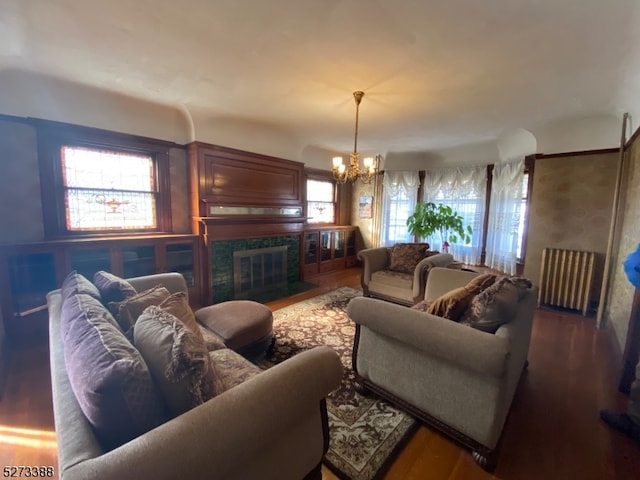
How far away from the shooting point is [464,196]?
488 centimetres

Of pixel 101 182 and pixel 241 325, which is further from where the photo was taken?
pixel 101 182

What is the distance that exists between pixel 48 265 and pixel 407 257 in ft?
12.8

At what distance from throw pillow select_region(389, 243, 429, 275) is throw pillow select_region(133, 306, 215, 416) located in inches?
121

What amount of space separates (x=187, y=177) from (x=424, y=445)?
3.63 meters

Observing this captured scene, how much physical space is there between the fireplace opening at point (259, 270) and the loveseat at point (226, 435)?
262 cm

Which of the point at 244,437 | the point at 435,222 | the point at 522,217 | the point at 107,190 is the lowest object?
the point at 244,437

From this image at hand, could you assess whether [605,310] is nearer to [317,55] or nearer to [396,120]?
[396,120]

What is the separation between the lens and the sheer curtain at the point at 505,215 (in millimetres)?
4090

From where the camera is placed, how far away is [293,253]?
4.64 metres

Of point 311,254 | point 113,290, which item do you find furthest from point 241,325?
point 311,254

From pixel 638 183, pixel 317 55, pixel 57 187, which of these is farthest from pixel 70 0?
pixel 638 183

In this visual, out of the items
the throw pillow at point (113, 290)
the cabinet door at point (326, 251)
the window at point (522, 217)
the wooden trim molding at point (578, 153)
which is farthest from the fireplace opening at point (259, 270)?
the wooden trim molding at point (578, 153)

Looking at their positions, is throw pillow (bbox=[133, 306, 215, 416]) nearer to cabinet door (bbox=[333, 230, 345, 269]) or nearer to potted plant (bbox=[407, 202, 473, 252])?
potted plant (bbox=[407, 202, 473, 252])

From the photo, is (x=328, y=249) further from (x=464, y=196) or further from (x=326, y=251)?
(x=464, y=196)
